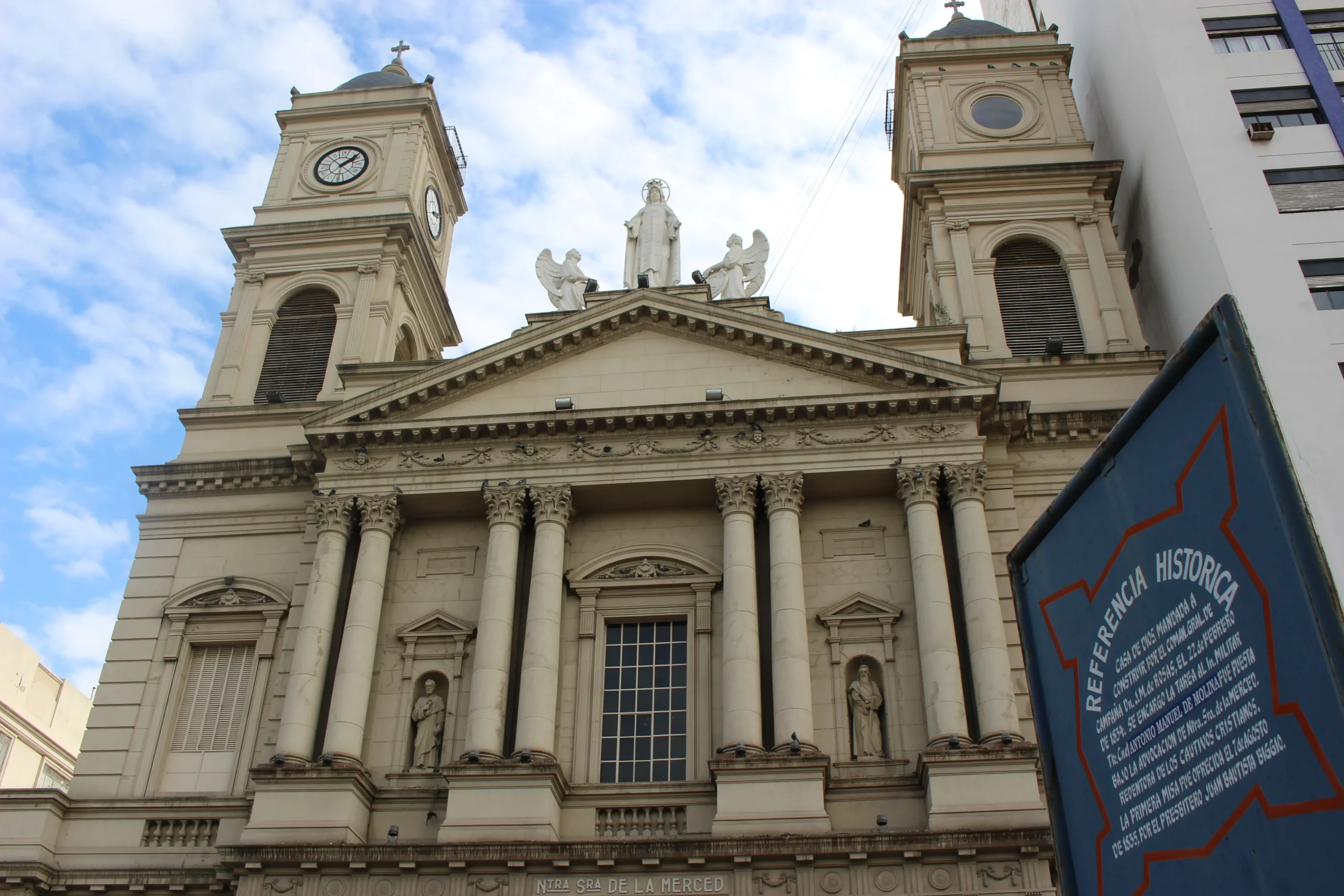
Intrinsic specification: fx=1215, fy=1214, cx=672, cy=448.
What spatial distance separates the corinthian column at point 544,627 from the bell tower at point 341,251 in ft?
25.7

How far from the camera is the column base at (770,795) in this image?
2005 cm

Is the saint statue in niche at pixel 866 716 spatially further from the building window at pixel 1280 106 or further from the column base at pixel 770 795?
the building window at pixel 1280 106

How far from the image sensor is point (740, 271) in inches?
1178

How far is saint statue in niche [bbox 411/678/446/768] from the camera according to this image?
74.8 feet

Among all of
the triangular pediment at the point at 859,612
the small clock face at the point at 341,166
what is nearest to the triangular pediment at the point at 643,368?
the triangular pediment at the point at 859,612

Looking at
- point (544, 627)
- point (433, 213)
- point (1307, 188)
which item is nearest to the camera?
point (544, 627)

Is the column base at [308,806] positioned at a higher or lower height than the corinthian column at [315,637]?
lower

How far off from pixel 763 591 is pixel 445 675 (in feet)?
21.2

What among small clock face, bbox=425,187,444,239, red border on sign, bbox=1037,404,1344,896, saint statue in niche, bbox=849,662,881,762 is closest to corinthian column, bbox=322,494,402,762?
saint statue in niche, bbox=849,662,881,762

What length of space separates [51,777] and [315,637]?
29.3 m

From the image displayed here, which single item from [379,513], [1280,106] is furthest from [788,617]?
[1280,106]

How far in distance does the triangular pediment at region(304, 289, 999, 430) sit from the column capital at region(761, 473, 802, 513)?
68.6 inches

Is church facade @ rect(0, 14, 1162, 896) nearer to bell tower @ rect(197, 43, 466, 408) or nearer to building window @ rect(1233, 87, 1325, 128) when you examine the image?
bell tower @ rect(197, 43, 466, 408)

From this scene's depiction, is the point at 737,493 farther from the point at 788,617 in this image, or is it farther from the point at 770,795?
the point at 770,795
